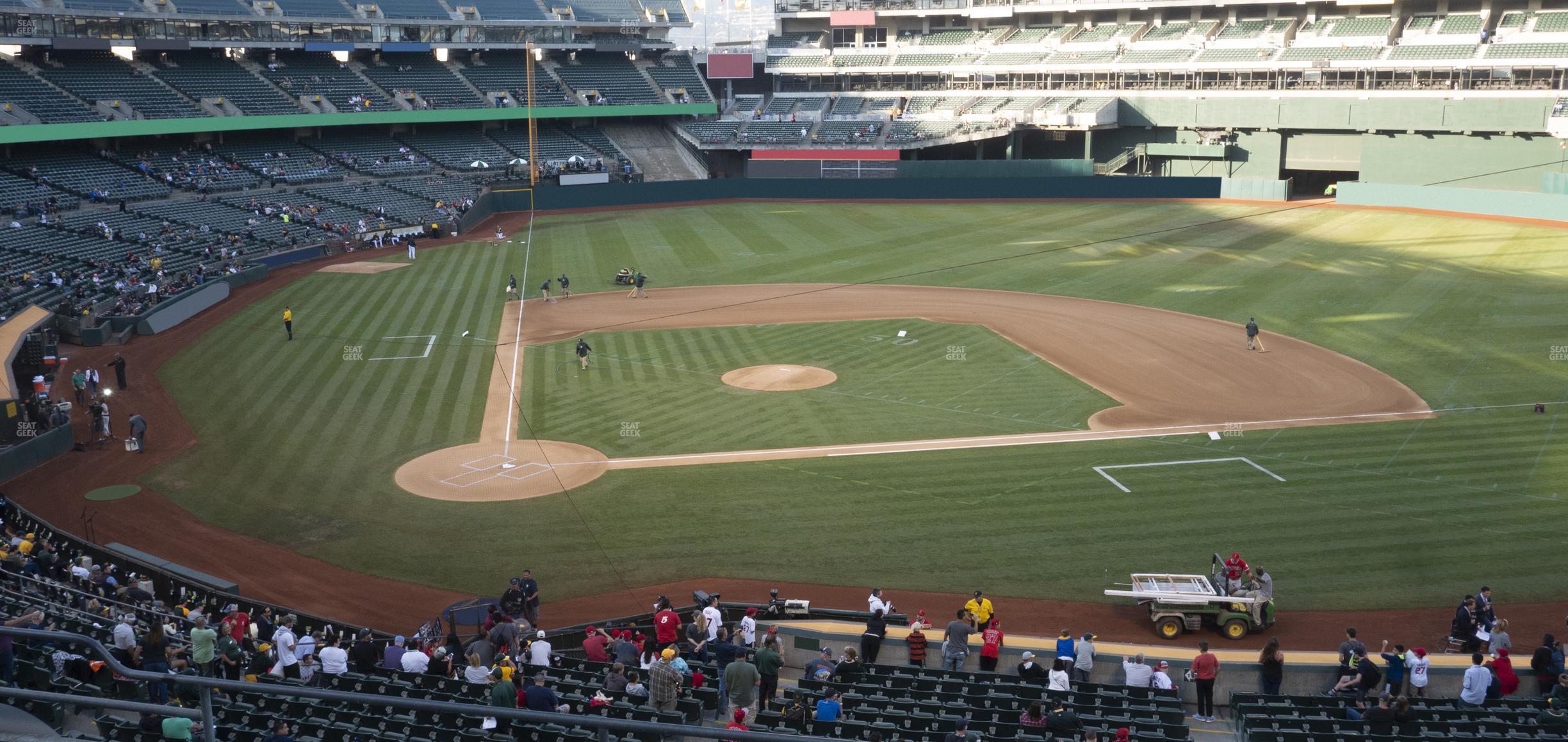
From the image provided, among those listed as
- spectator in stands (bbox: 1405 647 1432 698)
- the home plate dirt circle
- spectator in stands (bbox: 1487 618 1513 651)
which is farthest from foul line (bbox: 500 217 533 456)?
spectator in stands (bbox: 1487 618 1513 651)

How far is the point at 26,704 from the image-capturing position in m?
11.5

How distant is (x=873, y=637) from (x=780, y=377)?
63.7ft

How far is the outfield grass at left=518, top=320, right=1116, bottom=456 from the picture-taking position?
31.2 metres

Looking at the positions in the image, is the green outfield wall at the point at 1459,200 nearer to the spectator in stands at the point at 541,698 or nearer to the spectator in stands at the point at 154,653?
the spectator in stands at the point at 541,698

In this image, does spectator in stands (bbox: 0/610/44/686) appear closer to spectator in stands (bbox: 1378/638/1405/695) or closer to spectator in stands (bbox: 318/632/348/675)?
spectator in stands (bbox: 318/632/348/675)

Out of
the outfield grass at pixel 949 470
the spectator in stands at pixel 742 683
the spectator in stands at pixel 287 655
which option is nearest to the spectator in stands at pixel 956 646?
the spectator in stands at pixel 742 683

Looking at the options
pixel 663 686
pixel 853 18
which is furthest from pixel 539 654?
pixel 853 18

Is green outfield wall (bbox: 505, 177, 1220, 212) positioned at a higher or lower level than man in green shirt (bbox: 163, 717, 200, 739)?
higher

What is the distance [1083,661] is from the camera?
16.7 meters

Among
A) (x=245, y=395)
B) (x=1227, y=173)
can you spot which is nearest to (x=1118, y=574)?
(x=245, y=395)

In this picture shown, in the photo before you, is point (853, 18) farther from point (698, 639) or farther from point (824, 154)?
point (698, 639)

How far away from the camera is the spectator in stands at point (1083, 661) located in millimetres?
16703

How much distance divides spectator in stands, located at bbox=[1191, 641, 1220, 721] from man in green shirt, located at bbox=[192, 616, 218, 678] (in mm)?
13024

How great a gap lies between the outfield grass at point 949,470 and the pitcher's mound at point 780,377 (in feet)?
3.52
